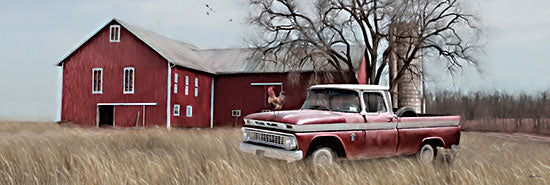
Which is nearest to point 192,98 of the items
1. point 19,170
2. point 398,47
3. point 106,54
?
point 106,54

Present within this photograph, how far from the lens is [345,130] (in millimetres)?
8125

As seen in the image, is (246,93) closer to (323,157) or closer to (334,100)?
(334,100)

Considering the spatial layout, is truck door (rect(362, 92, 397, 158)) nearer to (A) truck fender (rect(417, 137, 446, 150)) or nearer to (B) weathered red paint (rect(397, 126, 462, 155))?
(B) weathered red paint (rect(397, 126, 462, 155))

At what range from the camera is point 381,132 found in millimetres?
8750

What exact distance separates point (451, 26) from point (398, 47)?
313 cm

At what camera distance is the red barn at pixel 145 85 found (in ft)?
88.9

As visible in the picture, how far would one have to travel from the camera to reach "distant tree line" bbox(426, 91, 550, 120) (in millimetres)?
50656

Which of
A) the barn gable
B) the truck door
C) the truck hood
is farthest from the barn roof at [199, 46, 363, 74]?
the truck hood

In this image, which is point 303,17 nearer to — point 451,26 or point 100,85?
point 451,26

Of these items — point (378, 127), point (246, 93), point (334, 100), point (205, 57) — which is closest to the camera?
point (378, 127)

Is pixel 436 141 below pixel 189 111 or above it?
below

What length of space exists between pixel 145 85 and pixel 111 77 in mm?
2322

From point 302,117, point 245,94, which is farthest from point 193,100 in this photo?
point 302,117

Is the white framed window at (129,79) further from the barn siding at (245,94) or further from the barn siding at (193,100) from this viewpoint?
the barn siding at (245,94)
